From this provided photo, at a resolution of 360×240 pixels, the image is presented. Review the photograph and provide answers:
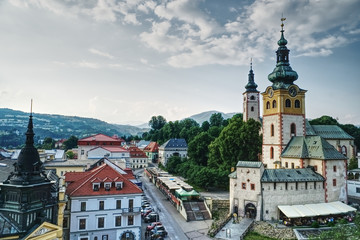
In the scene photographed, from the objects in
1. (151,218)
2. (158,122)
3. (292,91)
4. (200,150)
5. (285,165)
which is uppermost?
(158,122)

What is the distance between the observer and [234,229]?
3262 centimetres

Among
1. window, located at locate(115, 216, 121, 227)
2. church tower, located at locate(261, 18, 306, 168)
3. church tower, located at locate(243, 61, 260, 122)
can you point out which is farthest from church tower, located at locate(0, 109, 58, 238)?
church tower, located at locate(243, 61, 260, 122)

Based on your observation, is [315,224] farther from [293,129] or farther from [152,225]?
[152,225]

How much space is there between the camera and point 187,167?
215 feet

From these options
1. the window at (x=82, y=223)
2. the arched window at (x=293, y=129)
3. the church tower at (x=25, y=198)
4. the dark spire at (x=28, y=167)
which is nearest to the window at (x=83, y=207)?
the window at (x=82, y=223)

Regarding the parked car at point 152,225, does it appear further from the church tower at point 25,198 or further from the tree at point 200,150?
the tree at point 200,150

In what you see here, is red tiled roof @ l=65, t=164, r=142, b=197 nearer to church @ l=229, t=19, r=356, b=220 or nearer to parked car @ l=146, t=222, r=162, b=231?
parked car @ l=146, t=222, r=162, b=231

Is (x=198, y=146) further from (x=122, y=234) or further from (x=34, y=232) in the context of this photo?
(x=34, y=232)

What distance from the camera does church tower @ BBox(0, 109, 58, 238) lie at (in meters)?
17.6

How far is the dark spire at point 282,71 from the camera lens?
4494 cm

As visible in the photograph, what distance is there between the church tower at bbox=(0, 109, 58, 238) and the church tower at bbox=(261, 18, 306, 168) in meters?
35.0

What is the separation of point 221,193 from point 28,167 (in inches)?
1460

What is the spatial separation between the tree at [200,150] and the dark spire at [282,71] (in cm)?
2822

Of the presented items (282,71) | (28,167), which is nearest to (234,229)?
(28,167)
